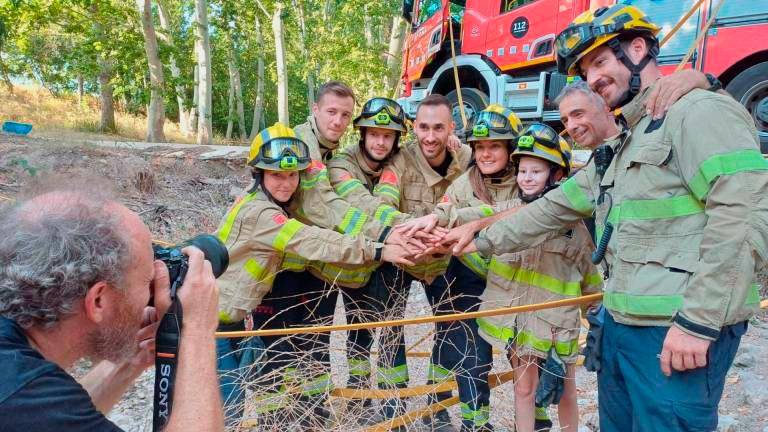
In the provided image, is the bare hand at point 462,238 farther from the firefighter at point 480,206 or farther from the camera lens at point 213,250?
the camera lens at point 213,250

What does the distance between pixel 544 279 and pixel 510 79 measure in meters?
6.50

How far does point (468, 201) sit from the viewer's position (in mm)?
3006

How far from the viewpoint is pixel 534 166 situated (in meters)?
2.81

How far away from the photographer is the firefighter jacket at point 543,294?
105 inches

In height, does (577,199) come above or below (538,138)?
below

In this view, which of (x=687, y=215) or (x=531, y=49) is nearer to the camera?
(x=687, y=215)

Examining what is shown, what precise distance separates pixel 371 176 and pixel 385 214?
1.43ft

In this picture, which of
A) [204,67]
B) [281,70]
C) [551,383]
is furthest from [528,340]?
[281,70]

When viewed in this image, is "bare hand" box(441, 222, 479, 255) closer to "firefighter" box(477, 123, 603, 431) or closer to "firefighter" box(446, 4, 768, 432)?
"firefighter" box(477, 123, 603, 431)

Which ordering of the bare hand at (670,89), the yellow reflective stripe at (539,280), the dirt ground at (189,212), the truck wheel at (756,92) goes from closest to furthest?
the bare hand at (670,89), the yellow reflective stripe at (539,280), the dirt ground at (189,212), the truck wheel at (756,92)

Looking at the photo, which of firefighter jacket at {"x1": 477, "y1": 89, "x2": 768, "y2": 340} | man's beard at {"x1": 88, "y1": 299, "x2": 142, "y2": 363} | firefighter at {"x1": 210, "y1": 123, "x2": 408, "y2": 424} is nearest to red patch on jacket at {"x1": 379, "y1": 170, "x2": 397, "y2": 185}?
firefighter at {"x1": 210, "y1": 123, "x2": 408, "y2": 424}

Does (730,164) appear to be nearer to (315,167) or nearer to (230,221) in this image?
(315,167)

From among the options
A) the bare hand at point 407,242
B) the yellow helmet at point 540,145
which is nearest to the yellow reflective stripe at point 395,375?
the bare hand at point 407,242

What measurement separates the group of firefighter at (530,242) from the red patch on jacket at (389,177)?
12 millimetres
